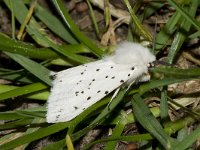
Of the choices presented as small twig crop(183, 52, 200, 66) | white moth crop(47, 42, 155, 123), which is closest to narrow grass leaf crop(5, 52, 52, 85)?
white moth crop(47, 42, 155, 123)

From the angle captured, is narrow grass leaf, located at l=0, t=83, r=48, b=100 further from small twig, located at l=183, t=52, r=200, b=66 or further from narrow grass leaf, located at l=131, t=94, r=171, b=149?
small twig, located at l=183, t=52, r=200, b=66

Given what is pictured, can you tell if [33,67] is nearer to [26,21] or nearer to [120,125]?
[26,21]

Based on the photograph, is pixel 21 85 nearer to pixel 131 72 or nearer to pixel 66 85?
pixel 66 85

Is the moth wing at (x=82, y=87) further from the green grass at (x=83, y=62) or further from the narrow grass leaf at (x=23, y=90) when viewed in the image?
the narrow grass leaf at (x=23, y=90)

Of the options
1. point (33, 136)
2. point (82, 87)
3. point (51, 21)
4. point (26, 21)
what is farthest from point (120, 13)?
point (33, 136)

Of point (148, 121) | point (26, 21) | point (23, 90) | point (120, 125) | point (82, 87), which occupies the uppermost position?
point (26, 21)
